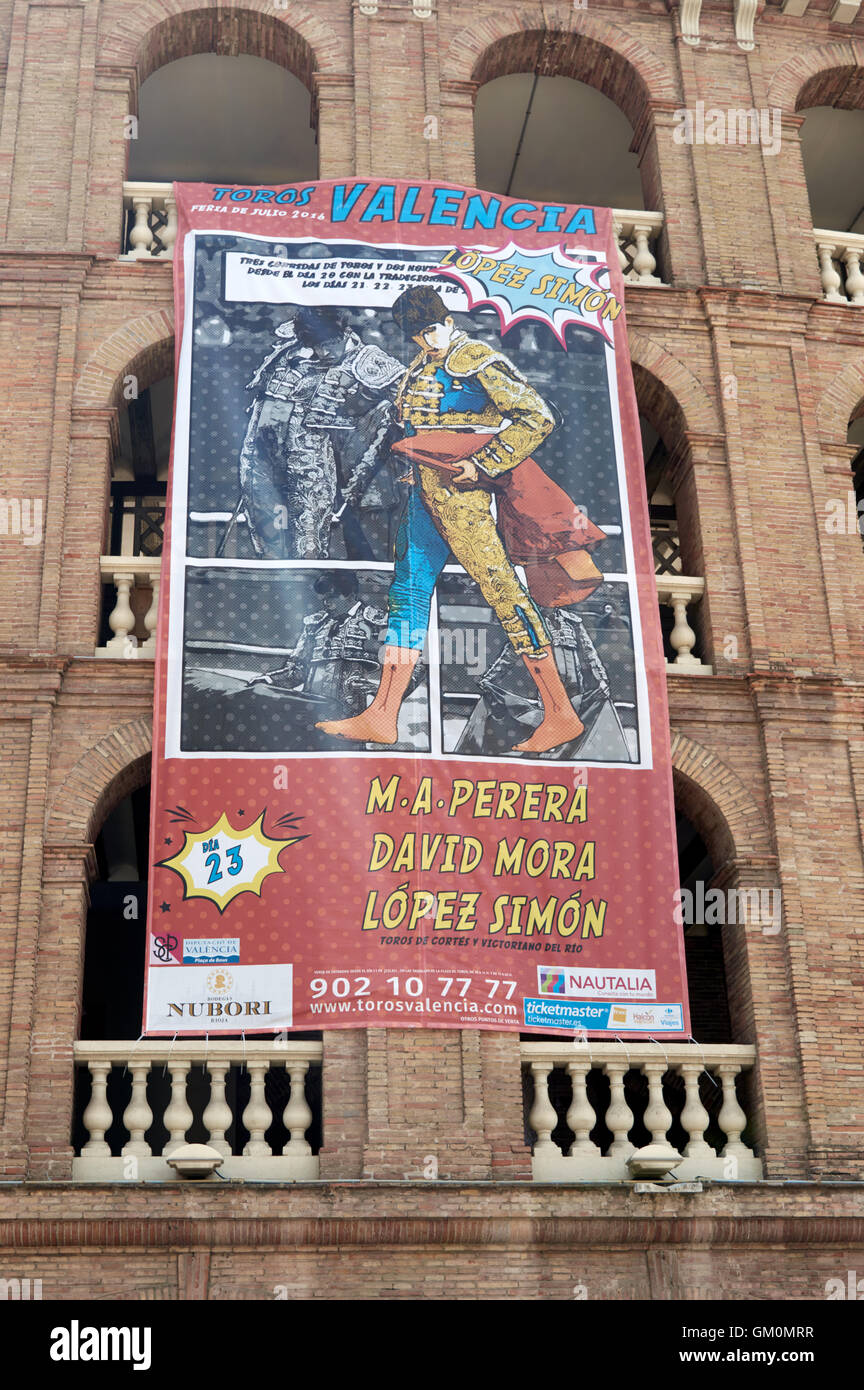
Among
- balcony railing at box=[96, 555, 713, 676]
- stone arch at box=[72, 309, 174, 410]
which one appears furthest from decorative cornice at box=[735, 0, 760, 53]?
stone arch at box=[72, 309, 174, 410]

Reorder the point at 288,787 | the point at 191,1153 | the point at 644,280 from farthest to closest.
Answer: the point at 644,280
the point at 288,787
the point at 191,1153

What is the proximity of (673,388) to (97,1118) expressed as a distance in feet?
29.2

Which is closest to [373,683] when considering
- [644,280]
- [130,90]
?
[644,280]

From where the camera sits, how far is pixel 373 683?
14266 mm

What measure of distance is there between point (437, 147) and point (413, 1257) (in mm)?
11102

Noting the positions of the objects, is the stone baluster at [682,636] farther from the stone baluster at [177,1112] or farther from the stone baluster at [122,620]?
the stone baluster at [177,1112]

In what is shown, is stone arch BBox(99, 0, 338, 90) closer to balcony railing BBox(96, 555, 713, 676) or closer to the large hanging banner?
the large hanging banner

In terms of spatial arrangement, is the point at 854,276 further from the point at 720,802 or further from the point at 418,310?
the point at 720,802

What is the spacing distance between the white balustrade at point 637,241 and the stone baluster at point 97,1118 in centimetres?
965

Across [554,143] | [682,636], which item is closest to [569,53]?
[554,143]

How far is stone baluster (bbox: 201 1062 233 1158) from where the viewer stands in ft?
42.0

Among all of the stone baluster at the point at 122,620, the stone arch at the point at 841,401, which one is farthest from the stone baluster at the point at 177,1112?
the stone arch at the point at 841,401

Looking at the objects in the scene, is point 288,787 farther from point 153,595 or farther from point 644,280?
point 644,280

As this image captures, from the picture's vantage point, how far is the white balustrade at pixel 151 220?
16.7 m
